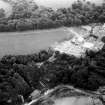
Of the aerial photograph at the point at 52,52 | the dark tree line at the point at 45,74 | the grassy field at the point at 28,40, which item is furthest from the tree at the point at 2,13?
the dark tree line at the point at 45,74

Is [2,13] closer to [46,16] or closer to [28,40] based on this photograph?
[46,16]

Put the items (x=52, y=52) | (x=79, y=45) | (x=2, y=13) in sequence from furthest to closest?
(x=2, y=13) → (x=79, y=45) → (x=52, y=52)

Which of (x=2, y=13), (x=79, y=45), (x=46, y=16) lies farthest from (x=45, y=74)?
(x=2, y=13)

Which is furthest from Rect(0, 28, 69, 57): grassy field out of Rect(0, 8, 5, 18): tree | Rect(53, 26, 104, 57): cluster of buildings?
Rect(0, 8, 5, 18): tree

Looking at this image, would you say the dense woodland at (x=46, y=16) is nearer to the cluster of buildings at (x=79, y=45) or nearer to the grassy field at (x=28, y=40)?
the grassy field at (x=28, y=40)

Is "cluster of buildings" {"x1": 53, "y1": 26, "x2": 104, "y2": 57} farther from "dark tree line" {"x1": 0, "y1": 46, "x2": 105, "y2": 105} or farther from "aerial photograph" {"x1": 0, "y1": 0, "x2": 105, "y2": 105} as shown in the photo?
"dark tree line" {"x1": 0, "y1": 46, "x2": 105, "y2": 105}

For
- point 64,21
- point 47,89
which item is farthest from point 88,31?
point 47,89

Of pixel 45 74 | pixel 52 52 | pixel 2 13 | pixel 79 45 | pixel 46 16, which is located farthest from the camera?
pixel 2 13
